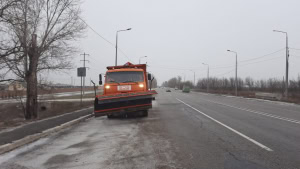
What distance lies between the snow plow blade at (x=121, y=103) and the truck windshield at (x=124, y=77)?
1340 millimetres

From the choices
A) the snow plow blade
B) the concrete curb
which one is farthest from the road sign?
the concrete curb

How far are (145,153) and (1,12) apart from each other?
324 inches

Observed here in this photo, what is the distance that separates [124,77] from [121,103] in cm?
178

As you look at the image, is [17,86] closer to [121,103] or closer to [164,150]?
[121,103]

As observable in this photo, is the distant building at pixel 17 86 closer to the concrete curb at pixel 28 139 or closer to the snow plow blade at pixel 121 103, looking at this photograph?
the concrete curb at pixel 28 139

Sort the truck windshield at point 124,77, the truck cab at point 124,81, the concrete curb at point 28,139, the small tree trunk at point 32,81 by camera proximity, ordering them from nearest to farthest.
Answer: the concrete curb at point 28,139
the truck cab at point 124,81
the truck windshield at point 124,77
the small tree trunk at point 32,81

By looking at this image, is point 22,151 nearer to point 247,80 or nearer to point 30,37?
point 30,37

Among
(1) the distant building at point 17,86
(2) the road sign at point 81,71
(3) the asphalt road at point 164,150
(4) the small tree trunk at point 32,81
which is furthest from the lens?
(2) the road sign at point 81,71

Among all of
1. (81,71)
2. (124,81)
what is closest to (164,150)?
(124,81)

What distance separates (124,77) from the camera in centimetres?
1234

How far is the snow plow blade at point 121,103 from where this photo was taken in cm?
1080

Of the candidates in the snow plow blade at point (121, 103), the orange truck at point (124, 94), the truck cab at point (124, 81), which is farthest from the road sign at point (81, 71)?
the snow plow blade at point (121, 103)

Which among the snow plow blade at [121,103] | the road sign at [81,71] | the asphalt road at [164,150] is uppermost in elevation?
the road sign at [81,71]

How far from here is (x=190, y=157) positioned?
17.1ft
